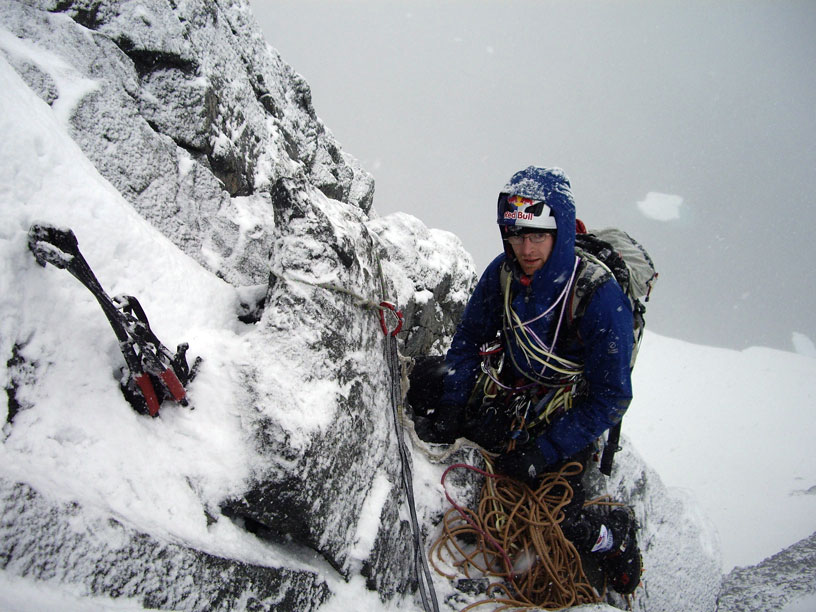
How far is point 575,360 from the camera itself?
254cm

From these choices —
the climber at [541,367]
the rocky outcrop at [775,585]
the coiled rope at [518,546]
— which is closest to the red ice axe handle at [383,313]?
the climber at [541,367]

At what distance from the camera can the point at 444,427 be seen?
2.93 m

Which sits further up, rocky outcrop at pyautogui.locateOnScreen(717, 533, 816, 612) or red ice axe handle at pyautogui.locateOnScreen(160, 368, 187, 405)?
rocky outcrop at pyautogui.locateOnScreen(717, 533, 816, 612)

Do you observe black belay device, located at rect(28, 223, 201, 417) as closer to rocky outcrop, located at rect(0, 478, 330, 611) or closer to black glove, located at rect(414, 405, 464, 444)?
rocky outcrop, located at rect(0, 478, 330, 611)

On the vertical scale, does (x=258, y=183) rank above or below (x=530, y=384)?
above

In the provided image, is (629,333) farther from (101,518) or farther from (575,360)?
(101,518)

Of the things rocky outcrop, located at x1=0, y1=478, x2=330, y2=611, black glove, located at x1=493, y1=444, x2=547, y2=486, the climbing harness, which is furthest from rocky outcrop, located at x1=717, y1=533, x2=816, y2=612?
rocky outcrop, located at x1=0, y1=478, x2=330, y2=611

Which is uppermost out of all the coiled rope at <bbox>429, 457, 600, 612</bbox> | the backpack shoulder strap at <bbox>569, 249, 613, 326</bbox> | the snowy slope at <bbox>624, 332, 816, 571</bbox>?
the snowy slope at <bbox>624, 332, 816, 571</bbox>

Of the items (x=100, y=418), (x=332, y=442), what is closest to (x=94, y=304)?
(x=100, y=418)

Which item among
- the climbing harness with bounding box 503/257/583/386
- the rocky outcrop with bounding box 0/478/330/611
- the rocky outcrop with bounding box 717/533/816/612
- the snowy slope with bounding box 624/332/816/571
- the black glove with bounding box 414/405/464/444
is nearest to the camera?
the rocky outcrop with bounding box 0/478/330/611

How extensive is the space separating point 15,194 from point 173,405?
920mm


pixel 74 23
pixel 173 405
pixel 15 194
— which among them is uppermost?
pixel 74 23

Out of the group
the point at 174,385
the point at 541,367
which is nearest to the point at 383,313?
the point at 541,367

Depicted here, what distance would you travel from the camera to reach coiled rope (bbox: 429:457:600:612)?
2.46 metres
